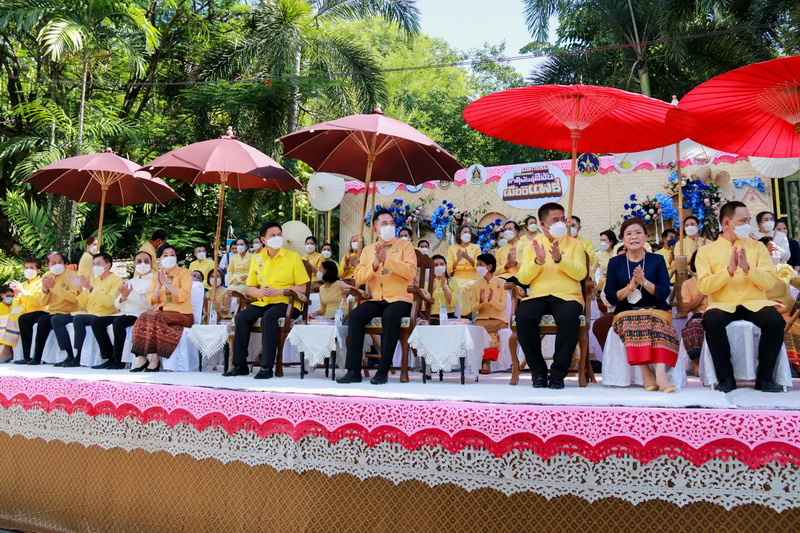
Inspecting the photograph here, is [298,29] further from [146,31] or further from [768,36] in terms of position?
[768,36]

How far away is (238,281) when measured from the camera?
8.42 meters

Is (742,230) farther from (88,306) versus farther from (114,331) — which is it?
(88,306)

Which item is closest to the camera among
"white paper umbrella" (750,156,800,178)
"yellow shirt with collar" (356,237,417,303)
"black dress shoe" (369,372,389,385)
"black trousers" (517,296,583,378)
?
"black trousers" (517,296,583,378)

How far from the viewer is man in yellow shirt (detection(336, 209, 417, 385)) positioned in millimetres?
5152

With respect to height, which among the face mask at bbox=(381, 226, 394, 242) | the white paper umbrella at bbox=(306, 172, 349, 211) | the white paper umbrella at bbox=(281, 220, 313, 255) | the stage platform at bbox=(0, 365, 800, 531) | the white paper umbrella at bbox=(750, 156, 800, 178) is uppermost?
the white paper umbrella at bbox=(306, 172, 349, 211)

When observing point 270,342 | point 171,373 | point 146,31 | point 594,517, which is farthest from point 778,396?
point 146,31

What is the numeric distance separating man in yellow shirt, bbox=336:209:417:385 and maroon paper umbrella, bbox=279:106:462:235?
2.33ft

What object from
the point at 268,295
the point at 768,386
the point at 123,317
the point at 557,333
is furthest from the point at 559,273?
the point at 123,317

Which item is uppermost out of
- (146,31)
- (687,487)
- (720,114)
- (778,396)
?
(146,31)

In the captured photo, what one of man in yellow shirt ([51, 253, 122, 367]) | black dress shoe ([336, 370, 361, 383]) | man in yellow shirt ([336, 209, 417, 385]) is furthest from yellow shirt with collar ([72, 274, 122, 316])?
black dress shoe ([336, 370, 361, 383])

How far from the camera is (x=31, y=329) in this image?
7.34m

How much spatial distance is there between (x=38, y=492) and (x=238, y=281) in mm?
3799

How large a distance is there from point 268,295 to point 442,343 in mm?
1604

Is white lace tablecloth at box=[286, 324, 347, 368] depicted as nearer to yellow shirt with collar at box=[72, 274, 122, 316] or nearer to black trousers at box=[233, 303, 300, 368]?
black trousers at box=[233, 303, 300, 368]
